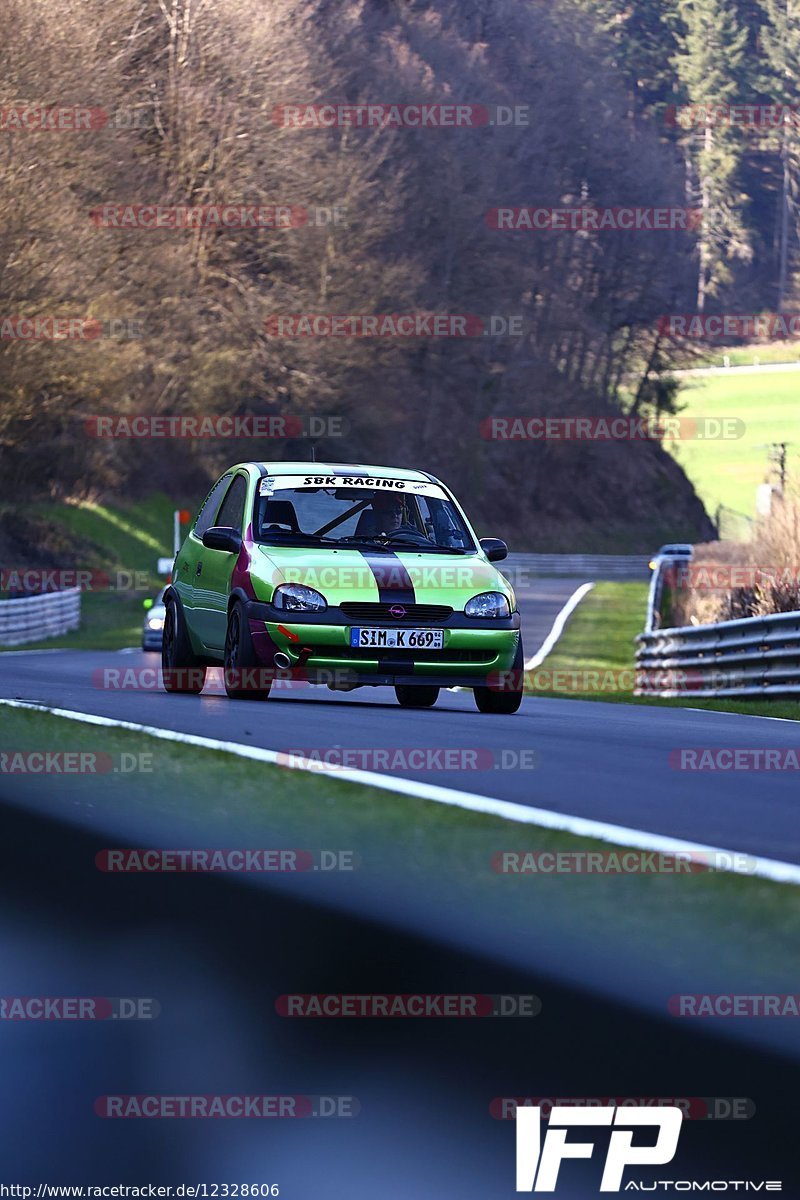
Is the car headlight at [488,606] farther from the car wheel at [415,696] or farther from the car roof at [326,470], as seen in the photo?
the car wheel at [415,696]

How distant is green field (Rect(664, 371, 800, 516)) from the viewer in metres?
113

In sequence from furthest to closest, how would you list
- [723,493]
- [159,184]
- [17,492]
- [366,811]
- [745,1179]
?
1. [723,493]
2. [159,184]
3. [17,492]
4. [366,811]
5. [745,1179]

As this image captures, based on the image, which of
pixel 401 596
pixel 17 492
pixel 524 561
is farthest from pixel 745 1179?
pixel 524 561

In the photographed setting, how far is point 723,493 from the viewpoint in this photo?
113 metres

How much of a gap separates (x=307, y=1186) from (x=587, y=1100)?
0.46 m

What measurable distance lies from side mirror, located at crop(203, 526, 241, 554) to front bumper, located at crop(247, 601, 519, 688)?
0.68 m

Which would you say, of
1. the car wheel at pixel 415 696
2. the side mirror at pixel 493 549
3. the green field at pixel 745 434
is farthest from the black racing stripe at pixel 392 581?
the green field at pixel 745 434

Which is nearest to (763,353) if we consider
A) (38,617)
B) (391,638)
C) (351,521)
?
(38,617)

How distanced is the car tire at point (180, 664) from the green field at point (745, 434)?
91235 mm

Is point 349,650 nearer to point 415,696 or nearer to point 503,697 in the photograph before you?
point 503,697

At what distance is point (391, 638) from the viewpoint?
12328 millimetres

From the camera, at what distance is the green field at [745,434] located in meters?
113

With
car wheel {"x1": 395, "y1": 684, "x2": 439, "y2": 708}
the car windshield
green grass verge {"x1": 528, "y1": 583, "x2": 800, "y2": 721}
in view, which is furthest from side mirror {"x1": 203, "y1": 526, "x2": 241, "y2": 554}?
green grass verge {"x1": 528, "y1": 583, "x2": 800, "y2": 721}

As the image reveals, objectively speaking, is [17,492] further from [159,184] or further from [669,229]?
[669,229]
